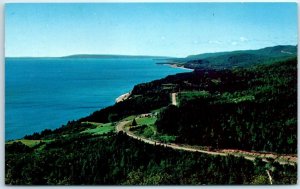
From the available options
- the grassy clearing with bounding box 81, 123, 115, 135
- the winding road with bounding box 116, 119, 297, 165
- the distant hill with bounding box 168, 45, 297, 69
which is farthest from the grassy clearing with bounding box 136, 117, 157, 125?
the distant hill with bounding box 168, 45, 297, 69

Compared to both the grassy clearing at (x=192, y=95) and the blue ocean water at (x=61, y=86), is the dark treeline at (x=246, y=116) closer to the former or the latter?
the grassy clearing at (x=192, y=95)

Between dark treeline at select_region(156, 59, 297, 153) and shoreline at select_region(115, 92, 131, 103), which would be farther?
shoreline at select_region(115, 92, 131, 103)

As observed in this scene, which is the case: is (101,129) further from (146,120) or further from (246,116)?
(246,116)

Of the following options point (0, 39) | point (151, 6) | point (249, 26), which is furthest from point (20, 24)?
point (249, 26)

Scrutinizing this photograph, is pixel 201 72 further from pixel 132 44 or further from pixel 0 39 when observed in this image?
pixel 0 39

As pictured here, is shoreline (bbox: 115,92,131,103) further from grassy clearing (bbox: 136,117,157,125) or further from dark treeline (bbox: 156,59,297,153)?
dark treeline (bbox: 156,59,297,153)

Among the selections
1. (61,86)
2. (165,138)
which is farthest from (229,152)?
(61,86)
